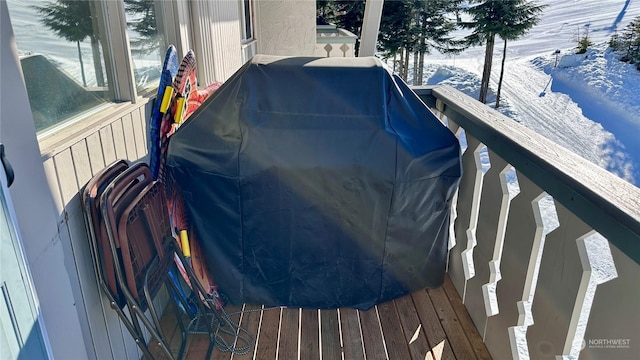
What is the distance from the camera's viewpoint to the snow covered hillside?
49.0 ft

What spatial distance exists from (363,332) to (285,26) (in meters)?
6.05

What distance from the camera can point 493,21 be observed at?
2342 centimetres

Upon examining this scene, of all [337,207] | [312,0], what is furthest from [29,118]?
[312,0]

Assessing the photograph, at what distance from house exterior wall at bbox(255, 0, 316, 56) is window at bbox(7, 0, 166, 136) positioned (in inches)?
197

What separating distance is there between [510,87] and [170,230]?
86.0ft

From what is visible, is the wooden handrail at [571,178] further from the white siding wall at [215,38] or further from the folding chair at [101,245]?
the white siding wall at [215,38]

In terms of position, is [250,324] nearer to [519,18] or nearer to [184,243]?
[184,243]

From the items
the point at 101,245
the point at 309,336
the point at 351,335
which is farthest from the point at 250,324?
the point at 101,245

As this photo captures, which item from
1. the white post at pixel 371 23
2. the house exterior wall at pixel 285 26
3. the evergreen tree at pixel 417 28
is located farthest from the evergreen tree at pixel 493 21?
the white post at pixel 371 23

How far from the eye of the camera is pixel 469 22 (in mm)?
Result: 24578

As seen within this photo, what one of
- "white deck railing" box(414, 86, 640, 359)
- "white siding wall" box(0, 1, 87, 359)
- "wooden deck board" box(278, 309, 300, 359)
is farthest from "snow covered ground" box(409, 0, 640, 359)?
"white siding wall" box(0, 1, 87, 359)

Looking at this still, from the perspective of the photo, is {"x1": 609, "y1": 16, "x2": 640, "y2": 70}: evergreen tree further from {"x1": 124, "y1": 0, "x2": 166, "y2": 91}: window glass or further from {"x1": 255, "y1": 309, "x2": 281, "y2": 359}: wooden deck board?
{"x1": 255, "y1": 309, "x2": 281, "y2": 359}: wooden deck board

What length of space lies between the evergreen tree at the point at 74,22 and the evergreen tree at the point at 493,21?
25087 mm

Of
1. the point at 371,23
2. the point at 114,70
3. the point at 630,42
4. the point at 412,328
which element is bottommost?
the point at 412,328
